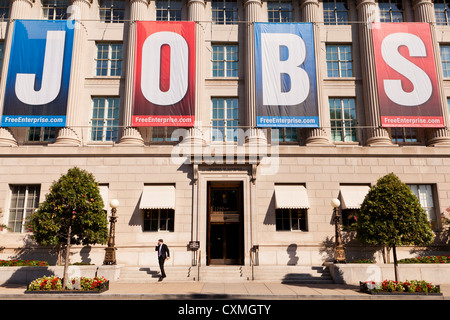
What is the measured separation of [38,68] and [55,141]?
489cm

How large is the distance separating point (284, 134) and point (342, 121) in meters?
4.07

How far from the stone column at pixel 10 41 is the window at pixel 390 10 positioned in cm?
2554

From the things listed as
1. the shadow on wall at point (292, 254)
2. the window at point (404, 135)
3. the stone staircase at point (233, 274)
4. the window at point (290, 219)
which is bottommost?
the stone staircase at point (233, 274)

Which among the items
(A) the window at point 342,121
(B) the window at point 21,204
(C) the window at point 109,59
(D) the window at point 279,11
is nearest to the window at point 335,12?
(D) the window at point 279,11

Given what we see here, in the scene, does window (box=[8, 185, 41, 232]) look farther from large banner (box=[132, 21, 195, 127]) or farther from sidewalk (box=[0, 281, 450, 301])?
large banner (box=[132, 21, 195, 127])

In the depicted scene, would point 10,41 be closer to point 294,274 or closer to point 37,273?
point 37,273

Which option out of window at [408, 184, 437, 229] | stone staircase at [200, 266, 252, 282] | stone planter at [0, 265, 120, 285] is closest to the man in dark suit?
stone staircase at [200, 266, 252, 282]

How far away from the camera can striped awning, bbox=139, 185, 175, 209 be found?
69.2ft

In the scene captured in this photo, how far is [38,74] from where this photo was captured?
23453 mm

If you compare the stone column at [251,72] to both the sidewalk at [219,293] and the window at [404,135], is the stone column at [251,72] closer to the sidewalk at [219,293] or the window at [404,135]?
the window at [404,135]

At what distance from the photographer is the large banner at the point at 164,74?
23.2m

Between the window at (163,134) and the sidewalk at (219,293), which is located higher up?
the window at (163,134)

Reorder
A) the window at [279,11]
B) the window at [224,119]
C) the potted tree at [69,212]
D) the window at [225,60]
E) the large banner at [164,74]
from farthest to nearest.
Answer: the window at [279,11], the window at [225,60], the window at [224,119], the large banner at [164,74], the potted tree at [69,212]

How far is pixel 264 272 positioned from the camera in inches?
762
